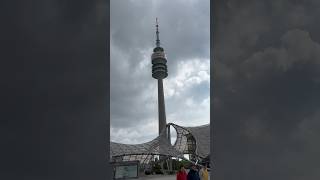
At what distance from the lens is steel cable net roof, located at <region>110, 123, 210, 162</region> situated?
62.8m

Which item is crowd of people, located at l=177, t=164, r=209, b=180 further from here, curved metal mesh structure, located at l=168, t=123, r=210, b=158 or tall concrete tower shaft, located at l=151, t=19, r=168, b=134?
tall concrete tower shaft, located at l=151, t=19, r=168, b=134

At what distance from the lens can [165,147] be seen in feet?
212

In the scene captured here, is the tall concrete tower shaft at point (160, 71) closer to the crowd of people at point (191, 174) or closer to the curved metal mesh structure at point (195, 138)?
the curved metal mesh structure at point (195, 138)

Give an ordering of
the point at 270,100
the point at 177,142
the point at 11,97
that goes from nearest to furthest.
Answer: the point at 11,97
the point at 270,100
the point at 177,142

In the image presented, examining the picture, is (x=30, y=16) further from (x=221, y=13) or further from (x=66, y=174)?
(x=221, y=13)

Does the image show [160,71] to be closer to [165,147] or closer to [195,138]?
[195,138]

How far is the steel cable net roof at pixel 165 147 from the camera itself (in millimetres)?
62844

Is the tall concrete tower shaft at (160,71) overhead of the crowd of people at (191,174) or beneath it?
overhead

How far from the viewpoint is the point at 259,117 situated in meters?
6.87

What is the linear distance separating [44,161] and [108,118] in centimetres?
106

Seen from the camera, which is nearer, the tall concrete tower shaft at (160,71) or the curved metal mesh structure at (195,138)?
the curved metal mesh structure at (195,138)

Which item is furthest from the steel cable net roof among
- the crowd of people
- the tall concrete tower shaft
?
the crowd of people

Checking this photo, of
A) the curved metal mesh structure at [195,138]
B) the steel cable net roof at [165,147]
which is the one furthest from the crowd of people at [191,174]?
the curved metal mesh structure at [195,138]

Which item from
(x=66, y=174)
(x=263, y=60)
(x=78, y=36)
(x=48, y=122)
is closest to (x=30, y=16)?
(x=78, y=36)
